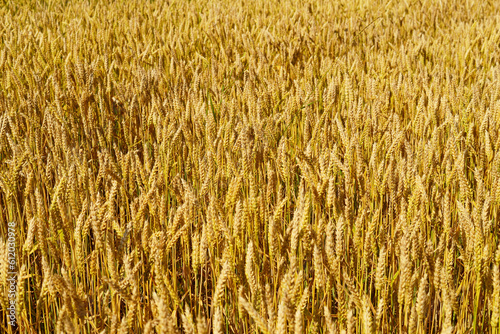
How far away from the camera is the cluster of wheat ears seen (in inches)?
31.9

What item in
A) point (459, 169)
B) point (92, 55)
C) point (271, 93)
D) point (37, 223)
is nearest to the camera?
point (37, 223)

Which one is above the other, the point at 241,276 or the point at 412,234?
the point at 412,234

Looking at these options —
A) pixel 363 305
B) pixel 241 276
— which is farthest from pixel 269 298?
pixel 241 276

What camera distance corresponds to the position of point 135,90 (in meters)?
1.91

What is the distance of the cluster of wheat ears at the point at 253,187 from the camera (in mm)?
810

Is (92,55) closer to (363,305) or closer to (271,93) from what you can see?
(271,93)

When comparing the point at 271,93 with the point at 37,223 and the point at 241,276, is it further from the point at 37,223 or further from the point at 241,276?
the point at 37,223

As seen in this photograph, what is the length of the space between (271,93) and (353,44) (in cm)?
153

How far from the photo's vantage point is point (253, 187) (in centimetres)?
105

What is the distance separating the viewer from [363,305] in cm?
71

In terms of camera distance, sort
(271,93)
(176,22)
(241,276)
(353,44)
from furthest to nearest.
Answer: (176,22) → (353,44) → (271,93) → (241,276)

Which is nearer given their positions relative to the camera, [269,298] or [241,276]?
[269,298]

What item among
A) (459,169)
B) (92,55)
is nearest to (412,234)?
(459,169)

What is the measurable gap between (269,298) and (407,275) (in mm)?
205
